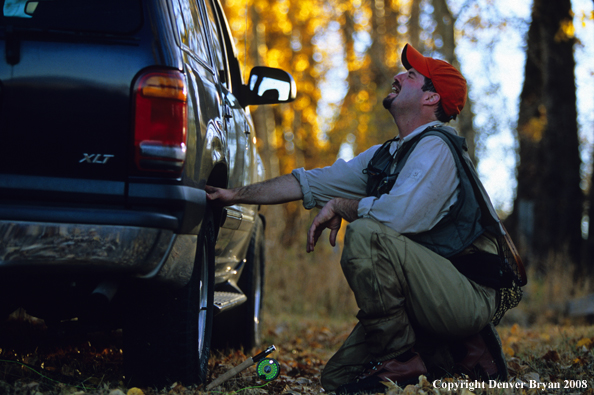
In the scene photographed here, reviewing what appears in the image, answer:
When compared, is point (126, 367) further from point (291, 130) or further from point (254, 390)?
point (291, 130)

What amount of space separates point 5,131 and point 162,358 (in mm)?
1101

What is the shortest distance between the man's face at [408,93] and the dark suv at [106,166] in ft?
4.32

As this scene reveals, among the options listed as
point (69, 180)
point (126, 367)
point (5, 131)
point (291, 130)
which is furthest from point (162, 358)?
point (291, 130)

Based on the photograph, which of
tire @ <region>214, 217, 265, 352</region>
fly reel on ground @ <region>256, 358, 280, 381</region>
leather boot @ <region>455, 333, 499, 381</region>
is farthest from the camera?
tire @ <region>214, 217, 265, 352</region>

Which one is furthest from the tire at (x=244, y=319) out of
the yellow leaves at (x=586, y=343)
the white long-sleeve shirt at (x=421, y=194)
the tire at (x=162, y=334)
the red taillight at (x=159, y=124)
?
the red taillight at (x=159, y=124)

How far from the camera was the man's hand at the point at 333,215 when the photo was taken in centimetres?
321

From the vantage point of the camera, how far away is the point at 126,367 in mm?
2711

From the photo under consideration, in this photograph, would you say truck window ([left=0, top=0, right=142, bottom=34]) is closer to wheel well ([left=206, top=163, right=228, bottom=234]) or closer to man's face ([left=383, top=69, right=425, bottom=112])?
wheel well ([left=206, top=163, right=228, bottom=234])

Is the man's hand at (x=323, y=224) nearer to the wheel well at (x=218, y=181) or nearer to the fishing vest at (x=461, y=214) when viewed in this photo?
the fishing vest at (x=461, y=214)

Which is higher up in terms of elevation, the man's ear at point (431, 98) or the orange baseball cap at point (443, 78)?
the orange baseball cap at point (443, 78)

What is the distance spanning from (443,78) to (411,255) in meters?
1.08

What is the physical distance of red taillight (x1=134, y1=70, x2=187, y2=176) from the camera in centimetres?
232

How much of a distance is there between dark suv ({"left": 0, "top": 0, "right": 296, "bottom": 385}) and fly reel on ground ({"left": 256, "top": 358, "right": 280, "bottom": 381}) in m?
0.52

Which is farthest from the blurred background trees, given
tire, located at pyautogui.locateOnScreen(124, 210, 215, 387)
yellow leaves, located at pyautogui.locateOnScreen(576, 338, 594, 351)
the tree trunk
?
tire, located at pyautogui.locateOnScreen(124, 210, 215, 387)
